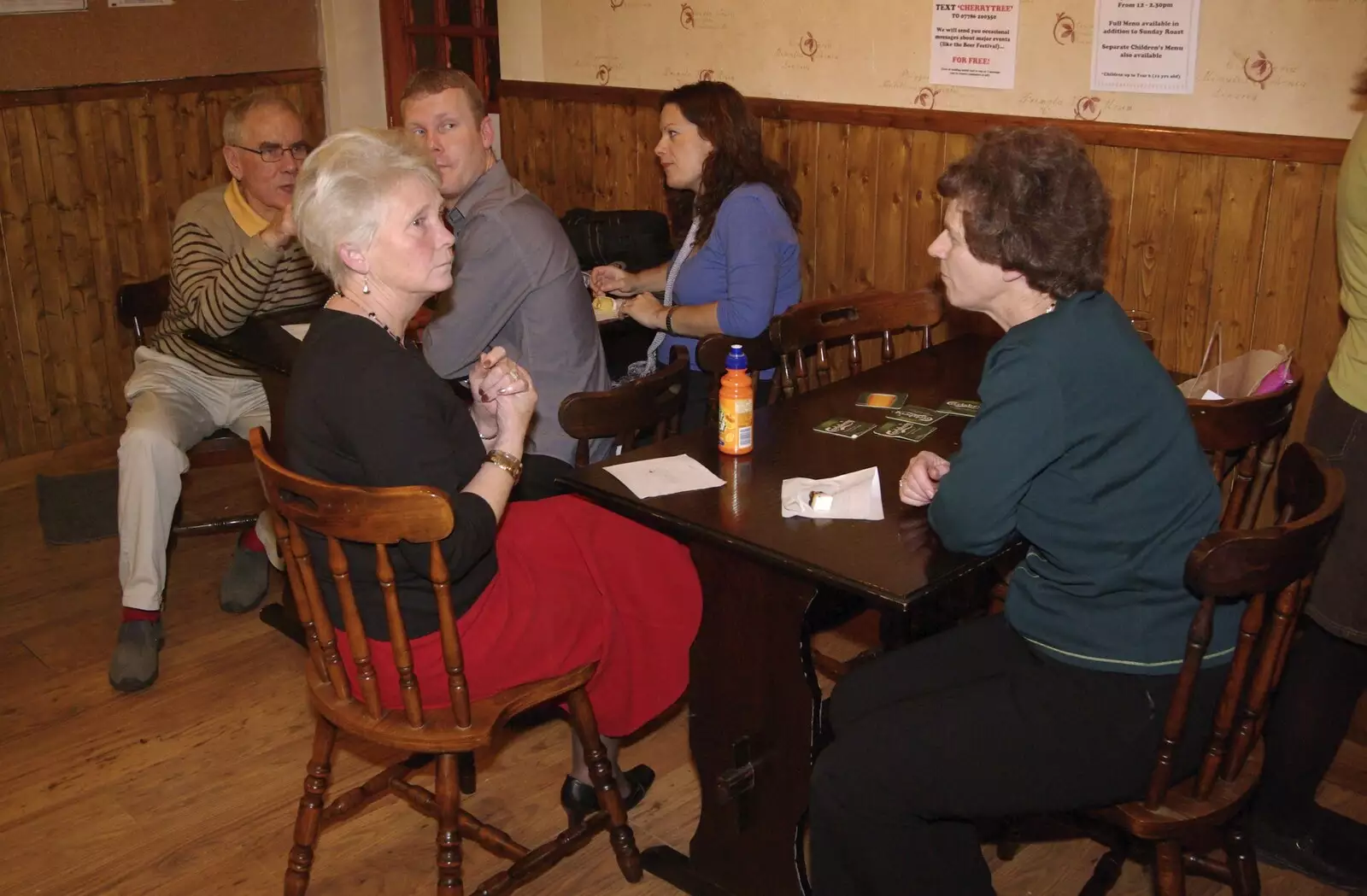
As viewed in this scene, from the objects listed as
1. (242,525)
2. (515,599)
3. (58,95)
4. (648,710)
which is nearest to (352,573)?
(515,599)

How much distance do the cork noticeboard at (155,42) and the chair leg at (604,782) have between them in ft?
10.5

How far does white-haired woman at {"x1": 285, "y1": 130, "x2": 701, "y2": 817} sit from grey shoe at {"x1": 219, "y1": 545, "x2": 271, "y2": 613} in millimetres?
1482

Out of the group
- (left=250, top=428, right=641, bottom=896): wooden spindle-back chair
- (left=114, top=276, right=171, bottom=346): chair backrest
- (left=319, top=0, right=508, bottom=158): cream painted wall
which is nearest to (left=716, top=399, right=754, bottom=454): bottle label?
(left=250, top=428, right=641, bottom=896): wooden spindle-back chair

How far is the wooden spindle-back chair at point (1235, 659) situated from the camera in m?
1.68

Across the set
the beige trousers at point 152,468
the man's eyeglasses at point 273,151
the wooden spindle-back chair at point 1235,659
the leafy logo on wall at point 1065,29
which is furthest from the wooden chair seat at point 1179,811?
the man's eyeglasses at point 273,151

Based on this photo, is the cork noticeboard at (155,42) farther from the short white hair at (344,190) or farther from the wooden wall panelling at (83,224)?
the short white hair at (344,190)

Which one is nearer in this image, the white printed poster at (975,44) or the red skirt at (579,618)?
the red skirt at (579,618)

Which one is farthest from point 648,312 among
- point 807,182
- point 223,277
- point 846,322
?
point 223,277

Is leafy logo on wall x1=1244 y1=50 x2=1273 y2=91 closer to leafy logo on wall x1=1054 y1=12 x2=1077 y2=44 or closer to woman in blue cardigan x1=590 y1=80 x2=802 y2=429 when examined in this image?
leafy logo on wall x1=1054 y1=12 x2=1077 y2=44

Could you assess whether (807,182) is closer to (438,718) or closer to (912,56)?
(912,56)

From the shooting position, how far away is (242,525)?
3.63 metres

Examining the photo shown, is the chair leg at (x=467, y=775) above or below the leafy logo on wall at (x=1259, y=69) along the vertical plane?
below

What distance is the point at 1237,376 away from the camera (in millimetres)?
2668

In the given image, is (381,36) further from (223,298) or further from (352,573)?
(352,573)
